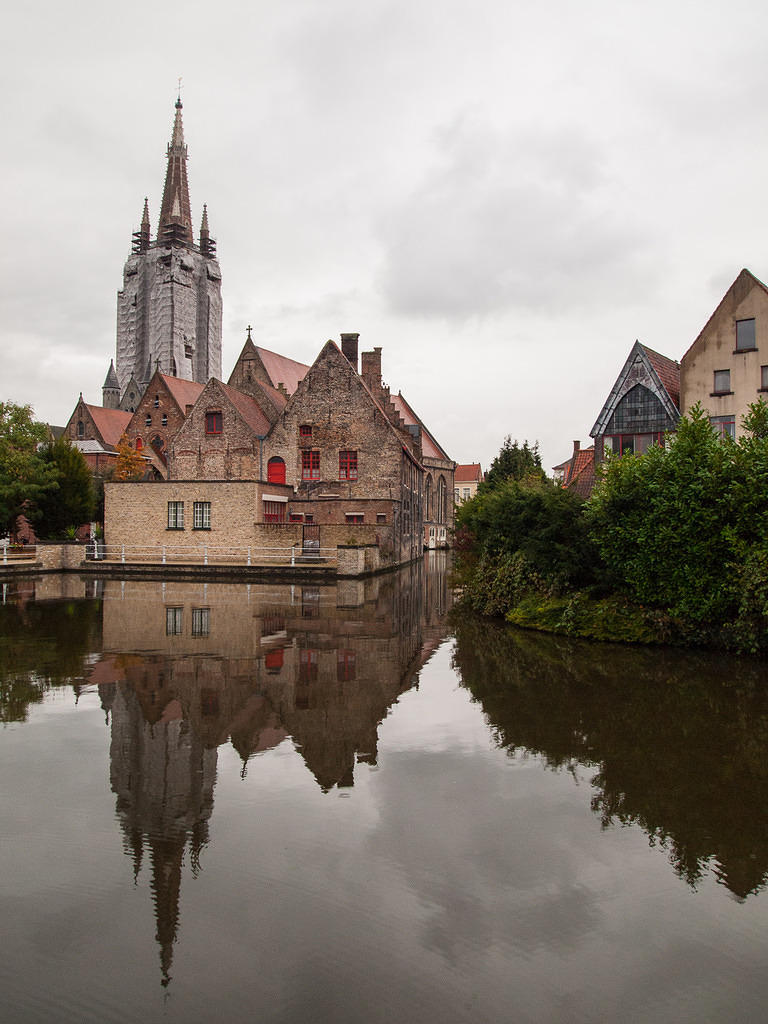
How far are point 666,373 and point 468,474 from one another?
76.6 meters

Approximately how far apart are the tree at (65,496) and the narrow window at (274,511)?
14669 mm

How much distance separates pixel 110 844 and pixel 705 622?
38.1ft

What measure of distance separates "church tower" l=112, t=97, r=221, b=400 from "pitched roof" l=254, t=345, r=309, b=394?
44325 millimetres

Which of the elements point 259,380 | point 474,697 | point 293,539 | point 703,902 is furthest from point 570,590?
point 259,380

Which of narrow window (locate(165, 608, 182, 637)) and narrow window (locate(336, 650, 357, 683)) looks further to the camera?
narrow window (locate(165, 608, 182, 637))

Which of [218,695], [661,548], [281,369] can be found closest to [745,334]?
[661,548]

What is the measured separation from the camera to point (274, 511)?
37906mm

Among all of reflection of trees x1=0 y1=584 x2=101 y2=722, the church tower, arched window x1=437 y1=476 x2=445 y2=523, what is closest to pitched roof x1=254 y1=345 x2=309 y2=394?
arched window x1=437 y1=476 x2=445 y2=523

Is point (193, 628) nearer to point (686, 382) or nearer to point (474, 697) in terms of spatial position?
point (474, 697)

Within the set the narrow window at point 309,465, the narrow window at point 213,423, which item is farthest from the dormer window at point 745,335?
the narrow window at point 213,423

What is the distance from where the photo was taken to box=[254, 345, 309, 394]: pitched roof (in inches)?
2039

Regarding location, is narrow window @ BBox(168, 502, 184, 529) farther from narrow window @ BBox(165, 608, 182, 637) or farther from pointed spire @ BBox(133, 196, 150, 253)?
pointed spire @ BBox(133, 196, 150, 253)

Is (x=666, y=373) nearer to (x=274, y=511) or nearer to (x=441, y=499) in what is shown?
(x=274, y=511)

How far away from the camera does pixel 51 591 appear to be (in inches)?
1004
